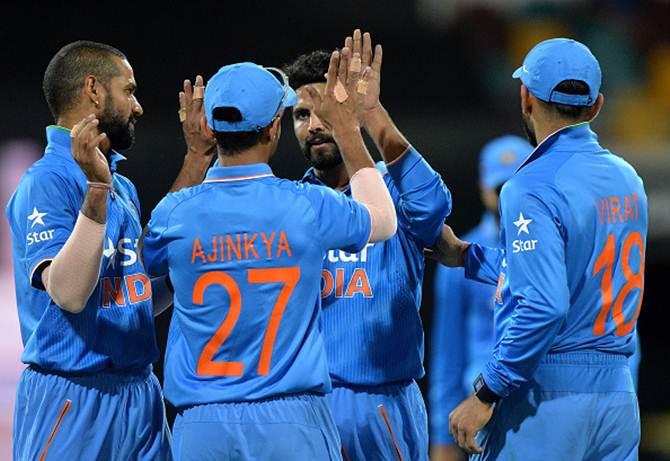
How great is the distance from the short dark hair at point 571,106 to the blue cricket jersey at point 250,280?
80 centimetres

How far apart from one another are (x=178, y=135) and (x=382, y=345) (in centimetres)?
521

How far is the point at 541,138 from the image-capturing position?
4.11 m

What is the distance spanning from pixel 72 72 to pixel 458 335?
10.2ft

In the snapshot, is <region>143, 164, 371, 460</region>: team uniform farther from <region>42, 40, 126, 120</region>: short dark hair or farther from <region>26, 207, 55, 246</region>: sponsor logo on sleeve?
<region>42, 40, 126, 120</region>: short dark hair

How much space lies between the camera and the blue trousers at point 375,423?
429cm

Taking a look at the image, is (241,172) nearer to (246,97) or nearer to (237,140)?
(237,140)

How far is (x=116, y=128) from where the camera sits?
432cm

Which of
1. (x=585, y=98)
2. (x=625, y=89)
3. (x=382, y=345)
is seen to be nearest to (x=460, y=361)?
(x=382, y=345)

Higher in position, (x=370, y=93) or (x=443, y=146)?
(x=370, y=93)

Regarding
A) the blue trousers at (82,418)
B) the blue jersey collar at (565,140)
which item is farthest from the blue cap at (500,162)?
the blue trousers at (82,418)

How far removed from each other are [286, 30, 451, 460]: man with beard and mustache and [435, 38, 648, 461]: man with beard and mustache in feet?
1.19

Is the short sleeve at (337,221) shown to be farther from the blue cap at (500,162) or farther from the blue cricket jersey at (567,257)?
the blue cap at (500,162)

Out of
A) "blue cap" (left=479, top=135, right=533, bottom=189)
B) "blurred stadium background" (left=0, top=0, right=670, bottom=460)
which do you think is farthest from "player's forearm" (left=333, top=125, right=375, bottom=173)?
"blurred stadium background" (left=0, top=0, right=670, bottom=460)

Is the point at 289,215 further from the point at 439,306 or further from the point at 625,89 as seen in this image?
the point at 625,89
